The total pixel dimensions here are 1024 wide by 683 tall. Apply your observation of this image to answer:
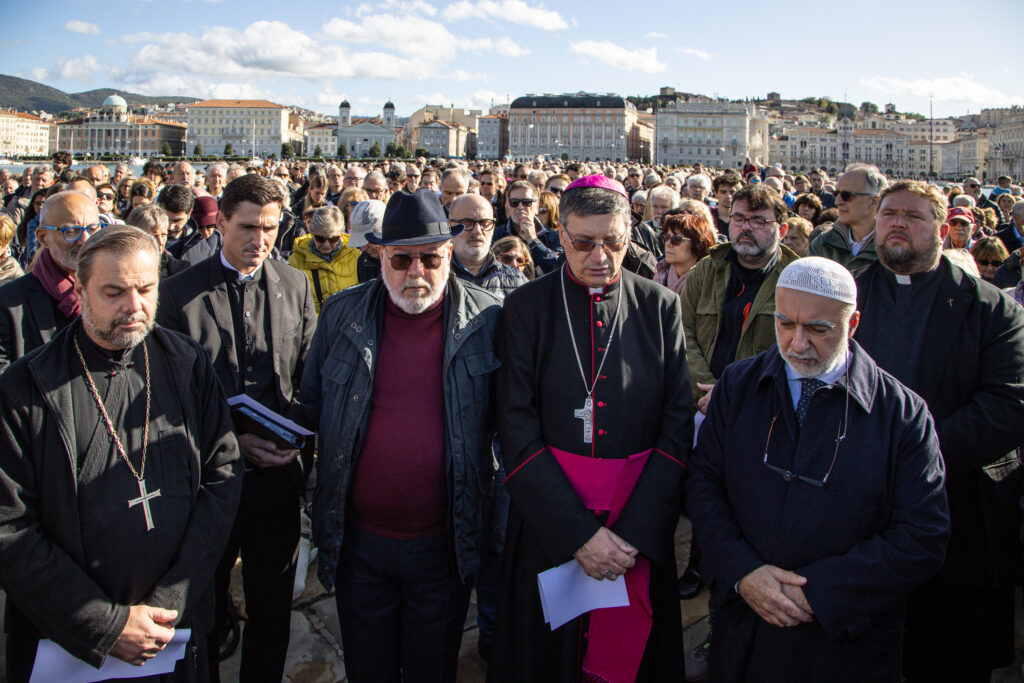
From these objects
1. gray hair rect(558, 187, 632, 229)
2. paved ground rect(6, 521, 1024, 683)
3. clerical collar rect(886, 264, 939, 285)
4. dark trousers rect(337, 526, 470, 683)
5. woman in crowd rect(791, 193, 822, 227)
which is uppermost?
woman in crowd rect(791, 193, 822, 227)

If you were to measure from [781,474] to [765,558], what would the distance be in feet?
0.90

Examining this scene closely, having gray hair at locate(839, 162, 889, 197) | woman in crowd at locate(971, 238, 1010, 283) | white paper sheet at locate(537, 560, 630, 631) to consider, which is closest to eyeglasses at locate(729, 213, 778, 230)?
gray hair at locate(839, 162, 889, 197)

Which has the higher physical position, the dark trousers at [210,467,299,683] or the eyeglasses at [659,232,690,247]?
the eyeglasses at [659,232,690,247]

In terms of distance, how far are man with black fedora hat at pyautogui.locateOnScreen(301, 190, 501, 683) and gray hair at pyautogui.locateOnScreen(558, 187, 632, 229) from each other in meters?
0.45

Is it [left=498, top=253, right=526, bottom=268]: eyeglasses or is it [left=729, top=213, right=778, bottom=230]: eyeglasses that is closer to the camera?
[left=729, top=213, right=778, bottom=230]: eyeglasses

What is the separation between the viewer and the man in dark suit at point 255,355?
2.62 meters

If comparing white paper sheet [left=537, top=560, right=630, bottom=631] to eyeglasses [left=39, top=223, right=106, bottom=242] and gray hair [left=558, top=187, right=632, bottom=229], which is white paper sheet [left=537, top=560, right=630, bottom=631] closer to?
gray hair [left=558, top=187, right=632, bottom=229]

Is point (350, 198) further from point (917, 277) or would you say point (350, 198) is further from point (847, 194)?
point (917, 277)

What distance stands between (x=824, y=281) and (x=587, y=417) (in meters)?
0.88

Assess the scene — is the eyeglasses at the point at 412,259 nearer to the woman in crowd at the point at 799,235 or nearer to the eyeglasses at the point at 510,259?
the eyeglasses at the point at 510,259

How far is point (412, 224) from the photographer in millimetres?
2441

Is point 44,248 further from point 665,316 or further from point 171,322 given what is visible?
point 665,316

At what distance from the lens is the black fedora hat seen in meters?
2.43

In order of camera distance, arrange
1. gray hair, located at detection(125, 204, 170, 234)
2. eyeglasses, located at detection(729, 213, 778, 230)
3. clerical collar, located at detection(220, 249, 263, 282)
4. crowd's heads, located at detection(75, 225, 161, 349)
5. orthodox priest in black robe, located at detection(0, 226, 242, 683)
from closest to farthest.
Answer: orthodox priest in black robe, located at detection(0, 226, 242, 683) < crowd's heads, located at detection(75, 225, 161, 349) < clerical collar, located at detection(220, 249, 263, 282) < eyeglasses, located at detection(729, 213, 778, 230) < gray hair, located at detection(125, 204, 170, 234)
